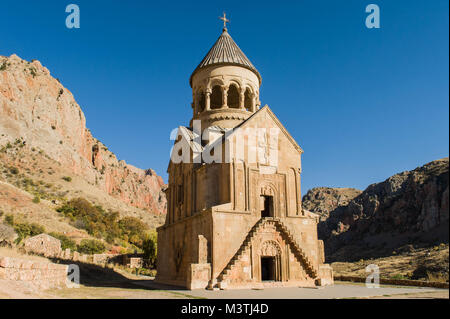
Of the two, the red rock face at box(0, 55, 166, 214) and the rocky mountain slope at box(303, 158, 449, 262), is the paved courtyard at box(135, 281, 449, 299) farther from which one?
the red rock face at box(0, 55, 166, 214)

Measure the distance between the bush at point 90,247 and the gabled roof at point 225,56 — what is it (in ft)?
73.5

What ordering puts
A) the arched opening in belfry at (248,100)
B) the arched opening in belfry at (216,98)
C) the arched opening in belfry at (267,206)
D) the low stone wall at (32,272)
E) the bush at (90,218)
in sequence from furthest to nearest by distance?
1. the bush at (90,218)
2. the arched opening in belfry at (216,98)
3. the arched opening in belfry at (248,100)
4. the arched opening in belfry at (267,206)
5. the low stone wall at (32,272)

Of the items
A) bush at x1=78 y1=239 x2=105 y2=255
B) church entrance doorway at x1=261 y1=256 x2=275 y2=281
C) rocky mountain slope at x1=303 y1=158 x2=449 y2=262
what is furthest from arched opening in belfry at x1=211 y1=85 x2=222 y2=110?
rocky mountain slope at x1=303 y1=158 x2=449 y2=262

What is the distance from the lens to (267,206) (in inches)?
848

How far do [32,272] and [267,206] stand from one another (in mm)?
12457

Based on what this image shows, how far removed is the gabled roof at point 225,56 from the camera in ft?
85.8

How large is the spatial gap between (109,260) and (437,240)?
127 ft

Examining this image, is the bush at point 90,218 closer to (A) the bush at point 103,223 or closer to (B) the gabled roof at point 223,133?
(A) the bush at point 103,223

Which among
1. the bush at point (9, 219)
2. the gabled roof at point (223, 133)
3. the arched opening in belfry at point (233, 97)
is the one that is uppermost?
the arched opening in belfry at point (233, 97)

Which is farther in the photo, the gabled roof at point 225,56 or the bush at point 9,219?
the bush at point 9,219

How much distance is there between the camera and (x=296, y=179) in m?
22.0

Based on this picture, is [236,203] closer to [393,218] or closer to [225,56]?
[225,56]

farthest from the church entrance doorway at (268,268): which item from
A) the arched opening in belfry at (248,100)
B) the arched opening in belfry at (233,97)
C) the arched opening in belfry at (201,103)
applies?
the arched opening in belfry at (233,97)

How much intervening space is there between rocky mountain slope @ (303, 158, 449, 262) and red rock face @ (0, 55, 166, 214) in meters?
52.9
